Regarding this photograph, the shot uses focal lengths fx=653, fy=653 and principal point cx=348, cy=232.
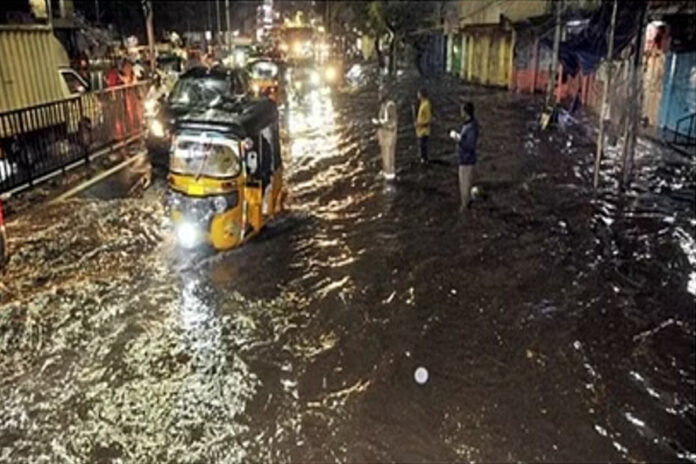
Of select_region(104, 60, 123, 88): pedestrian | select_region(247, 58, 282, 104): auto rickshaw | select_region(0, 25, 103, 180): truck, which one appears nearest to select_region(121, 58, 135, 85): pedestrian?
select_region(104, 60, 123, 88): pedestrian

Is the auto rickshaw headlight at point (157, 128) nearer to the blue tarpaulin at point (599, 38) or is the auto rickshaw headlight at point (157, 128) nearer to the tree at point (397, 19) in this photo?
the blue tarpaulin at point (599, 38)

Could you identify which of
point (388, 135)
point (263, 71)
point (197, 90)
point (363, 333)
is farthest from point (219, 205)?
point (263, 71)

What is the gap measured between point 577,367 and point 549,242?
424 centimetres

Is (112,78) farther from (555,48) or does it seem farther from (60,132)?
(555,48)

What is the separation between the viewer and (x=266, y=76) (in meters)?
29.0

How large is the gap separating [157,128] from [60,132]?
7.43ft

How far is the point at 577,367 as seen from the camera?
23.2 ft

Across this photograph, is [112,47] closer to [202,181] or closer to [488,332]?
[202,181]

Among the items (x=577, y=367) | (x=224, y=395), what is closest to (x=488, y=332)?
(x=577, y=367)

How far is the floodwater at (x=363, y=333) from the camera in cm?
596

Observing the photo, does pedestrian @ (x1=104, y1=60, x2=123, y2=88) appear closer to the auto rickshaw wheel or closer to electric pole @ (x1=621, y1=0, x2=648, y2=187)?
the auto rickshaw wheel

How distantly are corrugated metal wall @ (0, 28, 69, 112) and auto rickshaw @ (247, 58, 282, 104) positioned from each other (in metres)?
10.4

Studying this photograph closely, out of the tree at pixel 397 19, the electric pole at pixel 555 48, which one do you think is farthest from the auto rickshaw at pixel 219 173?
the tree at pixel 397 19

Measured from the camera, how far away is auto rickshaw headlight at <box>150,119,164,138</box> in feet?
54.2
